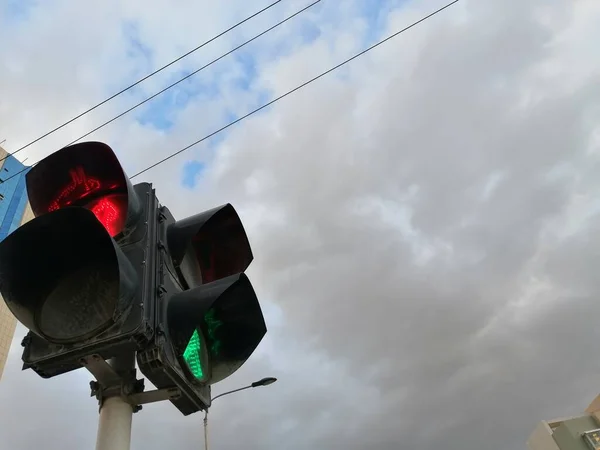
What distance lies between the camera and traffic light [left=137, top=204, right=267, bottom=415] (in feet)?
8.57

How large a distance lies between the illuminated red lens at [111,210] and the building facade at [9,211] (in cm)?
5467

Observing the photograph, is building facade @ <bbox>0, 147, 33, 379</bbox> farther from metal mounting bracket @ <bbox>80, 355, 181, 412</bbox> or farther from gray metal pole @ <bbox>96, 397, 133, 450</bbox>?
gray metal pole @ <bbox>96, 397, 133, 450</bbox>

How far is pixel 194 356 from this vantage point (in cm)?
292

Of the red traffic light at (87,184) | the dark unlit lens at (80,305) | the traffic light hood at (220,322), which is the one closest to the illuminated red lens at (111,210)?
the red traffic light at (87,184)

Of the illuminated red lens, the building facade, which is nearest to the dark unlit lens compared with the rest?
the illuminated red lens

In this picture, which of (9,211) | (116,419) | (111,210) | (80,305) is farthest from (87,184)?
(9,211)

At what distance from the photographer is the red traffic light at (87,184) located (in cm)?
306

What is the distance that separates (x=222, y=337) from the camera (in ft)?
10.1

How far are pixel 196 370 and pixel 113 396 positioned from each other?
450 mm

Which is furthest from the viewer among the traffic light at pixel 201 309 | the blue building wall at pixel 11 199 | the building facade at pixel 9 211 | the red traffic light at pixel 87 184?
the blue building wall at pixel 11 199

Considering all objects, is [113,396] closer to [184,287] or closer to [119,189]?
[184,287]

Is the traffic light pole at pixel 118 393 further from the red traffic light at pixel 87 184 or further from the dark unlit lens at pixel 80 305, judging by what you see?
the red traffic light at pixel 87 184

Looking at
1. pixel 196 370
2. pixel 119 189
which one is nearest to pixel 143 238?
pixel 119 189

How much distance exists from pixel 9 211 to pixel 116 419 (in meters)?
60.2
